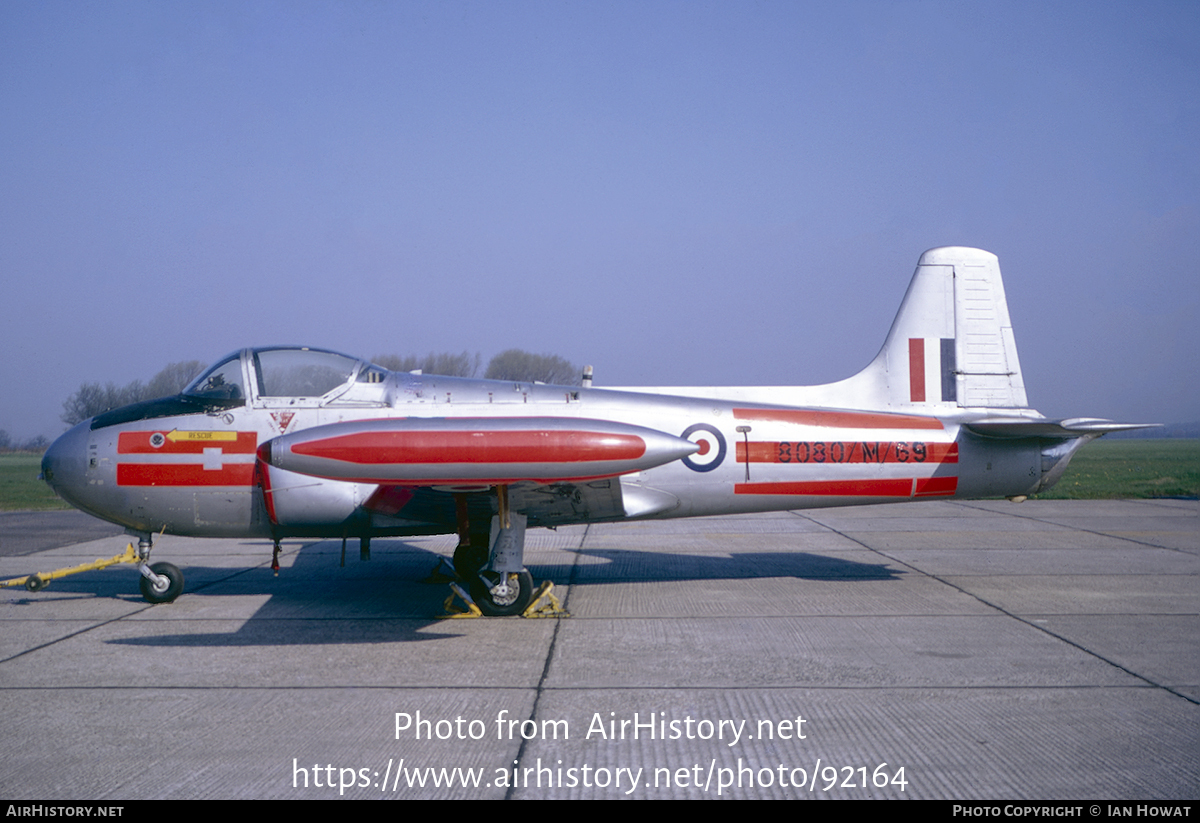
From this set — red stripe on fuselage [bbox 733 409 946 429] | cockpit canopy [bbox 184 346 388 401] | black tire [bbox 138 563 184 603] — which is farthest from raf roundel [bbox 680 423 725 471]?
black tire [bbox 138 563 184 603]

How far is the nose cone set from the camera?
7621 mm

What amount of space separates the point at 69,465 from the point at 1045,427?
359 inches

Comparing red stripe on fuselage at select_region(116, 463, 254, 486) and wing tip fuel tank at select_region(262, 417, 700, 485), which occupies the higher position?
wing tip fuel tank at select_region(262, 417, 700, 485)

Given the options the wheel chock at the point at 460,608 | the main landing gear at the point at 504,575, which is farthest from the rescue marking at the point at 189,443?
the wheel chock at the point at 460,608

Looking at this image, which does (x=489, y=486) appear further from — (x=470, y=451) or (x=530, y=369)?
(x=530, y=369)

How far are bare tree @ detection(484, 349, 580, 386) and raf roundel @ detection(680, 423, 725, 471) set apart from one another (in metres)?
1.64

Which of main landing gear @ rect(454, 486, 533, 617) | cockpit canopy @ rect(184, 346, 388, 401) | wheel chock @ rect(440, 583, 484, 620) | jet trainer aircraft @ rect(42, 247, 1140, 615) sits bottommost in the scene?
wheel chock @ rect(440, 583, 484, 620)

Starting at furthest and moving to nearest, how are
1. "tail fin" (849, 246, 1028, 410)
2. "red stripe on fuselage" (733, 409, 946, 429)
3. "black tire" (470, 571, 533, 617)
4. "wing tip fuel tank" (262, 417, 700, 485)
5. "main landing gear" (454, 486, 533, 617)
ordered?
1. "tail fin" (849, 246, 1028, 410)
2. "red stripe on fuselage" (733, 409, 946, 429)
3. "black tire" (470, 571, 533, 617)
4. "main landing gear" (454, 486, 533, 617)
5. "wing tip fuel tank" (262, 417, 700, 485)

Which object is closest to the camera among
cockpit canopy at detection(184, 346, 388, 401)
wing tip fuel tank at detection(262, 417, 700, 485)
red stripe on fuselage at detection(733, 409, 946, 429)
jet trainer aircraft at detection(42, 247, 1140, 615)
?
wing tip fuel tank at detection(262, 417, 700, 485)

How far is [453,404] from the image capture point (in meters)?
7.89

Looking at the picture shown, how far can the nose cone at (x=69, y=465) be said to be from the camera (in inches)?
300

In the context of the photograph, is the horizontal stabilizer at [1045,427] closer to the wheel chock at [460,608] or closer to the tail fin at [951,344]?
the tail fin at [951,344]

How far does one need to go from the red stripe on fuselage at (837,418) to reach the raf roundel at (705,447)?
1.09ft

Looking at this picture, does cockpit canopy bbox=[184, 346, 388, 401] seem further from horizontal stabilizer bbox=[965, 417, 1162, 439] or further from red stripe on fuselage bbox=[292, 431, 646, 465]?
horizontal stabilizer bbox=[965, 417, 1162, 439]
